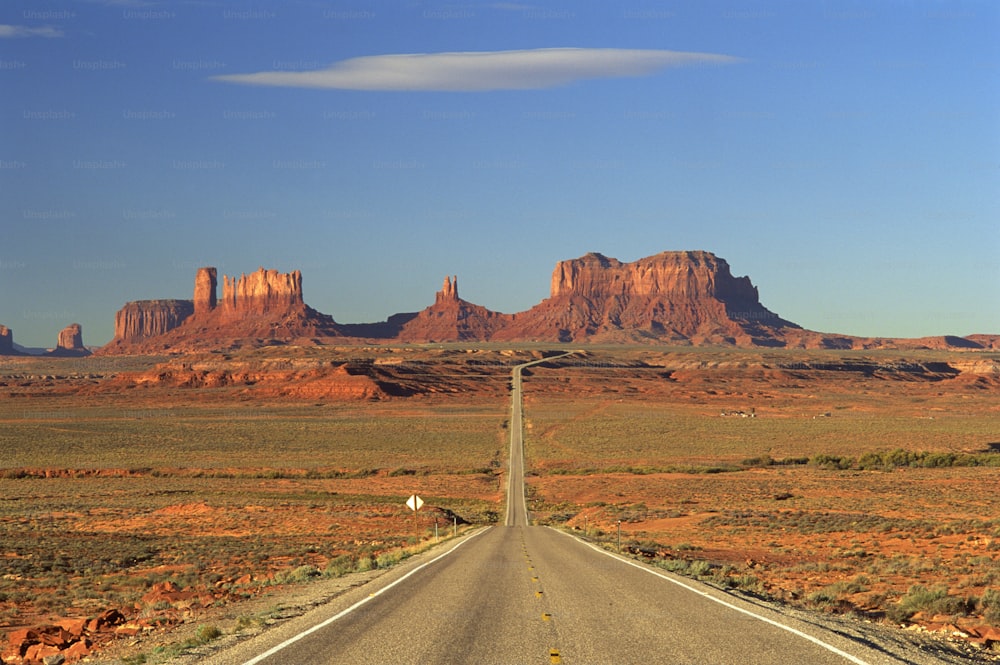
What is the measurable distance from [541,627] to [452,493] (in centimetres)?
4961

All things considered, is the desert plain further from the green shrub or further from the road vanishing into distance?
the road vanishing into distance

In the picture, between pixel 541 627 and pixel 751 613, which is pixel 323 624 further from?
pixel 751 613

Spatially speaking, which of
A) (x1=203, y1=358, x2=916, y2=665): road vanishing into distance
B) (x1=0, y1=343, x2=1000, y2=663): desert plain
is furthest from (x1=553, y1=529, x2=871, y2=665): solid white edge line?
(x1=0, y1=343, x2=1000, y2=663): desert plain

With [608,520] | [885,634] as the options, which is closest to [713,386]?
[608,520]

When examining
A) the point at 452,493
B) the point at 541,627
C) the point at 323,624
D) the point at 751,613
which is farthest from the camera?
the point at 452,493

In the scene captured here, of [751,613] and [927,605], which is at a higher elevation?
[751,613]

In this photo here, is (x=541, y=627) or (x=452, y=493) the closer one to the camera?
(x=541, y=627)

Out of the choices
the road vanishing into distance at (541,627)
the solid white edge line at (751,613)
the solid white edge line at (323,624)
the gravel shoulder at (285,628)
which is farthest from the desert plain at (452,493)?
the road vanishing into distance at (541,627)

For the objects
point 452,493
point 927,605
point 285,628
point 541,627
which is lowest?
point 452,493

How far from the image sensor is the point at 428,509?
52.5m

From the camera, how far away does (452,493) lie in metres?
62.7

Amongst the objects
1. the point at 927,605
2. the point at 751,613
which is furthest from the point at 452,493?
the point at 751,613

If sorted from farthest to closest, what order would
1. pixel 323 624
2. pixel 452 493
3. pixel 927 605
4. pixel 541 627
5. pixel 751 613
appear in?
pixel 452 493, pixel 927 605, pixel 751 613, pixel 323 624, pixel 541 627

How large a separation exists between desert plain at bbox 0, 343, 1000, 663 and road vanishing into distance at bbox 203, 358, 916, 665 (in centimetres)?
197
